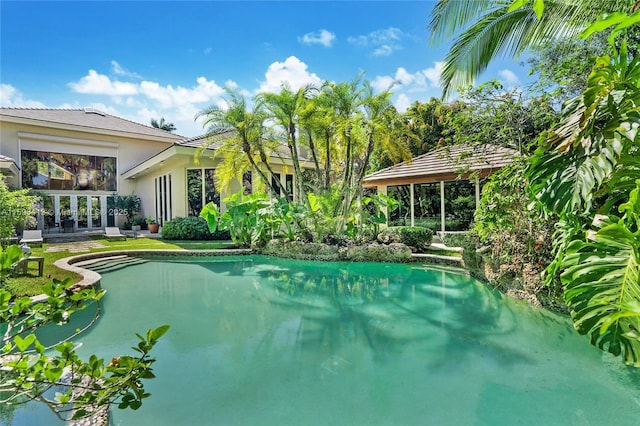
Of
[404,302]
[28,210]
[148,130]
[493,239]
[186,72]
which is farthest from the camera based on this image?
[148,130]

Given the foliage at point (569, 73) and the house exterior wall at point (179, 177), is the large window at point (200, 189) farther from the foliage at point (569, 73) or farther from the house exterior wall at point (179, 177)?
the foliage at point (569, 73)

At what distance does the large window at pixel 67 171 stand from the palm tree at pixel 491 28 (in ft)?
70.7

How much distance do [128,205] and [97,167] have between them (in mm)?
2993

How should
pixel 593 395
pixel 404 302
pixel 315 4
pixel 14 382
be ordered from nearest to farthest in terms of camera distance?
pixel 14 382
pixel 593 395
pixel 404 302
pixel 315 4

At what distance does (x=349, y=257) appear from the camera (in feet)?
42.0

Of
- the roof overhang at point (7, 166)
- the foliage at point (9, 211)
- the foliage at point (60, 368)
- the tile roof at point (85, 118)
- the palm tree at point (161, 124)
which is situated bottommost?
the foliage at point (60, 368)

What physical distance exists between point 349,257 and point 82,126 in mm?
18233

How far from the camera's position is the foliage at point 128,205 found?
22.0 m

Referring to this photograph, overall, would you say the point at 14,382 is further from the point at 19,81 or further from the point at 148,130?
the point at 148,130

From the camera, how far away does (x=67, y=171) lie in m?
21.0

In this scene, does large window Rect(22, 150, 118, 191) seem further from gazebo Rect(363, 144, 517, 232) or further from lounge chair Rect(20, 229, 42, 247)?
gazebo Rect(363, 144, 517, 232)

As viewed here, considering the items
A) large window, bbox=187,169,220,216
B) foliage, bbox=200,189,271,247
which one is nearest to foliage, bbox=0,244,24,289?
foliage, bbox=200,189,271,247

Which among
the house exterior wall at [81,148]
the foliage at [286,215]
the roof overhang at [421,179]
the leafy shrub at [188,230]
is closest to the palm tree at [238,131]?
the foliage at [286,215]

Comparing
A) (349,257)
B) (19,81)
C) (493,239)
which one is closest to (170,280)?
(349,257)
